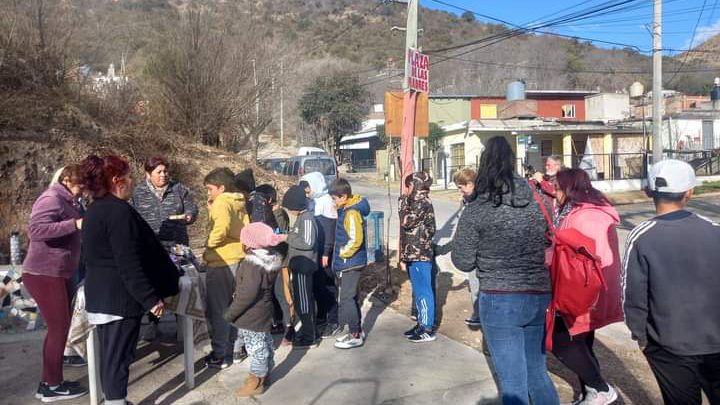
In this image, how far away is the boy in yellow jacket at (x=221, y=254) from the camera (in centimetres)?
467

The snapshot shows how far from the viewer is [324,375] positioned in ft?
15.4

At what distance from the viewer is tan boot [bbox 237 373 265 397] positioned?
14.0ft

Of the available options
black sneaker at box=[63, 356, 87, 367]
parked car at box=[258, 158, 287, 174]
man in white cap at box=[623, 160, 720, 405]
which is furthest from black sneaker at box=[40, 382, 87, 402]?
parked car at box=[258, 158, 287, 174]

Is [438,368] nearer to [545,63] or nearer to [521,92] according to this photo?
[521,92]

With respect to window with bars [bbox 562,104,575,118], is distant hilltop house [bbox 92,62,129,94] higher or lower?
lower

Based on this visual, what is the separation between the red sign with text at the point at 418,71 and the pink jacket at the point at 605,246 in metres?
4.81

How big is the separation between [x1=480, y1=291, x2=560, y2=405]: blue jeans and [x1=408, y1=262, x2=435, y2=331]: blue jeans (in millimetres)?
2217

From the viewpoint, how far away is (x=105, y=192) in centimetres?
354

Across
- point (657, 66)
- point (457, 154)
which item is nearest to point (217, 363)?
point (657, 66)

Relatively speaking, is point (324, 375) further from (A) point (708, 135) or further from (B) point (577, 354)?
(A) point (708, 135)

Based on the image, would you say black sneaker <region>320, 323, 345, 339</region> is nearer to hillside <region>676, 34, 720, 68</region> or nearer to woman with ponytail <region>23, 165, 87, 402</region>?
woman with ponytail <region>23, 165, 87, 402</region>

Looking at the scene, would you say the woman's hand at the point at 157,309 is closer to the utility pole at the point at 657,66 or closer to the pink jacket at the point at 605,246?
the pink jacket at the point at 605,246

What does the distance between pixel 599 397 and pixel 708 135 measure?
34.3 meters

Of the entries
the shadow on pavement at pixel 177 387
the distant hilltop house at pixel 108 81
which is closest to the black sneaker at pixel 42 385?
the shadow on pavement at pixel 177 387
